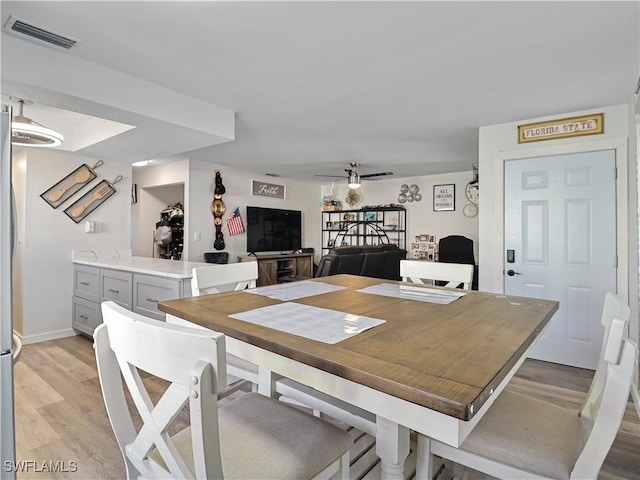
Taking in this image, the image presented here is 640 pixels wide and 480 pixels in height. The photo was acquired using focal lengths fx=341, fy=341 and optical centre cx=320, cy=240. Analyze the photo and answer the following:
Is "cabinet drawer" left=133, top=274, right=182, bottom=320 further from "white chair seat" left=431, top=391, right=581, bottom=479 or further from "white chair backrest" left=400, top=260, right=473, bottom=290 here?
"white chair seat" left=431, top=391, right=581, bottom=479

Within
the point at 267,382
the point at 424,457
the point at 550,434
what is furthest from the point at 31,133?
the point at 550,434

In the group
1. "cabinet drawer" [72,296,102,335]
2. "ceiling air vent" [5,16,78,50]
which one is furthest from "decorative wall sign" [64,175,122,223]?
"ceiling air vent" [5,16,78,50]

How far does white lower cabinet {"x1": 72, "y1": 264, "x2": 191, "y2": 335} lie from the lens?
2740 millimetres

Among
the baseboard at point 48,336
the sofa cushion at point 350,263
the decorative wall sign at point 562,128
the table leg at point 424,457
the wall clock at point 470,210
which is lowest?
the baseboard at point 48,336

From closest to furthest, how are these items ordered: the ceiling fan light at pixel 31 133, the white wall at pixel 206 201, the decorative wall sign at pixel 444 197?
the ceiling fan light at pixel 31 133 < the white wall at pixel 206 201 < the decorative wall sign at pixel 444 197

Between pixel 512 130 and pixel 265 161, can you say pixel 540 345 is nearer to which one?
pixel 512 130

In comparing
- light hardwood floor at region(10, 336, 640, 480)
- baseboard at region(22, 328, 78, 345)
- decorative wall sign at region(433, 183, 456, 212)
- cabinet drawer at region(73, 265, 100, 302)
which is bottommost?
light hardwood floor at region(10, 336, 640, 480)

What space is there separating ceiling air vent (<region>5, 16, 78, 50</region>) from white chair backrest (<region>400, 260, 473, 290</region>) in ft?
7.72

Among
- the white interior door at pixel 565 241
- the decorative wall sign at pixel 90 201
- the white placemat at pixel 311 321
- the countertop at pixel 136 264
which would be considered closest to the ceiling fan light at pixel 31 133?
the countertop at pixel 136 264

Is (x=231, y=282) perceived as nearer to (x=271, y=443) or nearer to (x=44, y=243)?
(x=271, y=443)

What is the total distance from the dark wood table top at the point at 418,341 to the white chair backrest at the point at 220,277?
0.28 metres

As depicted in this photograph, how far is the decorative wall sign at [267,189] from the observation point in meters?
6.23

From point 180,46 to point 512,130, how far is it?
9.60ft

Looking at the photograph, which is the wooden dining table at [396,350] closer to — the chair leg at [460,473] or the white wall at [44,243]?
the chair leg at [460,473]
